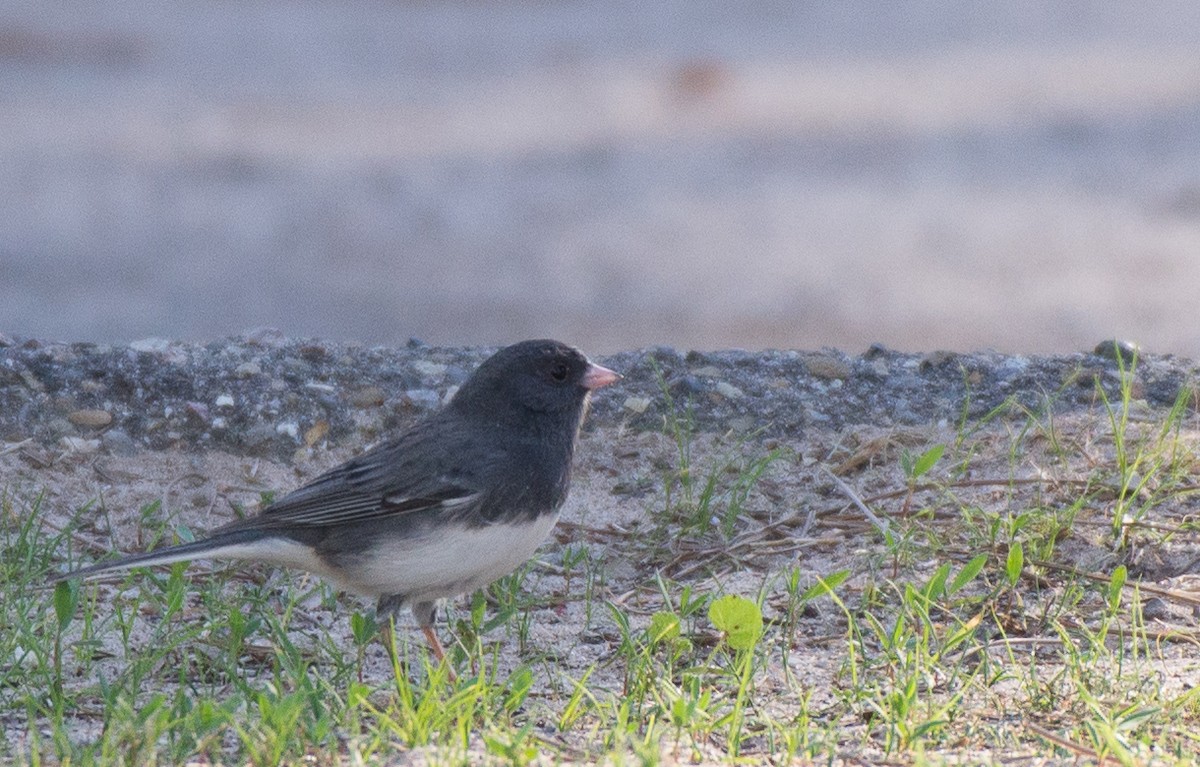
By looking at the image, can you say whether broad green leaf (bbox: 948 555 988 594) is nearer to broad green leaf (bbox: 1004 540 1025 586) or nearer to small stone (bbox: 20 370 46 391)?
broad green leaf (bbox: 1004 540 1025 586)

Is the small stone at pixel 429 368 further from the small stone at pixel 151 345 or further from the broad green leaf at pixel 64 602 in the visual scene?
the broad green leaf at pixel 64 602

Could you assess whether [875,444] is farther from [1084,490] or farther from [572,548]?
[572,548]

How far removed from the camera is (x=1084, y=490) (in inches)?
148

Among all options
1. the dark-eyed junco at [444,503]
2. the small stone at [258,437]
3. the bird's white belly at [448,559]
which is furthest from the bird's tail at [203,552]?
the small stone at [258,437]

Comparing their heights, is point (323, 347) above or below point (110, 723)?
above

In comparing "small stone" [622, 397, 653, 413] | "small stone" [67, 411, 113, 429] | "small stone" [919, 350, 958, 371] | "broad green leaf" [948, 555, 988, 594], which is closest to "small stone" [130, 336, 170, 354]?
"small stone" [67, 411, 113, 429]

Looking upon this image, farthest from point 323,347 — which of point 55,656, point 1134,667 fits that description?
point 1134,667

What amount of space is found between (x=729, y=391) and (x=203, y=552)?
199cm

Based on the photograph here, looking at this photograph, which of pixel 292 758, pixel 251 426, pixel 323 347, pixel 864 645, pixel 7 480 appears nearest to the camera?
pixel 292 758

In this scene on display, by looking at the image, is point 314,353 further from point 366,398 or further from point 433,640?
point 433,640

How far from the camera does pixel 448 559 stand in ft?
9.70

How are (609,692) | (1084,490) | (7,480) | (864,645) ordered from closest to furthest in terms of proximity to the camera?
(609,692)
(864,645)
(1084,490)
(7,480)

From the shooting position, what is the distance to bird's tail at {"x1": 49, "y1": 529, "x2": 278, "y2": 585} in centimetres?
288

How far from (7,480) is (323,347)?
1.05 meters
